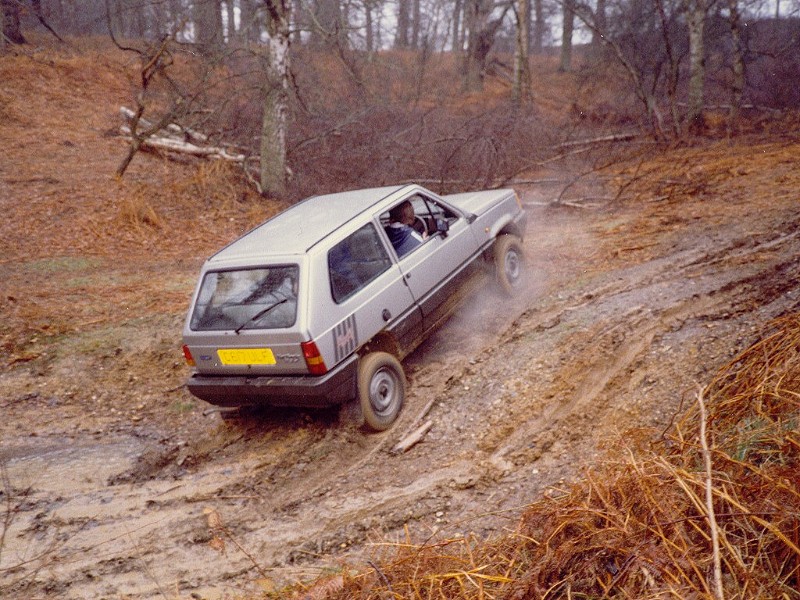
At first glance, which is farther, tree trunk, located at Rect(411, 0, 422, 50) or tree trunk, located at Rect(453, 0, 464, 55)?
tree trunk, located at Rect(411, 0, 422, 50)

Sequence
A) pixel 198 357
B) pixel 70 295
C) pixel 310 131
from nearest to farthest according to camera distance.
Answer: pixel 198 357
pixel 70 295
pixel 310 131

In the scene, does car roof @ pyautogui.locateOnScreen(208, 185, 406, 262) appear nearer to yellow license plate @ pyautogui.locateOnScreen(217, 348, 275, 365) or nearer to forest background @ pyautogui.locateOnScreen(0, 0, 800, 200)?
yellow license plate @ pyautogui.locateOnScreen(217, 348, 275, 365)

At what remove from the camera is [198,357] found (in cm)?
528

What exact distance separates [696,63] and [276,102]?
392 inches

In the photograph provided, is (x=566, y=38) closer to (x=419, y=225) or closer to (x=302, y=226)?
(x=419, y=225)

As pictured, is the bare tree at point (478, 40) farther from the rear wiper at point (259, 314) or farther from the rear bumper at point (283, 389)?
the rear bumper at point (283, 389)

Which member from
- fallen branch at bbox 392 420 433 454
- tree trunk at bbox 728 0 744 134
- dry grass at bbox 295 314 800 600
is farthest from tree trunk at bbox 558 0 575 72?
dry grass at bbox 295 314 800 600

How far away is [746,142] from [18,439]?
46.4ft

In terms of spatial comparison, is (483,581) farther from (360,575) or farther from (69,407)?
(69,407)

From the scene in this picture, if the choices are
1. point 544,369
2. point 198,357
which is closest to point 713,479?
point 544,369

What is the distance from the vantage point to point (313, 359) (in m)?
4.84

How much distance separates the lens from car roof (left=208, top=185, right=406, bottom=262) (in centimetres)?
529

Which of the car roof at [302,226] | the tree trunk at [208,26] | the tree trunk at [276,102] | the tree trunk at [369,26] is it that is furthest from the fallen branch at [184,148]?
the car roof at [302,226]

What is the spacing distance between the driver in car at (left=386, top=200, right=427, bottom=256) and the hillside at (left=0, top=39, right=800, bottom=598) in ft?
3.88
